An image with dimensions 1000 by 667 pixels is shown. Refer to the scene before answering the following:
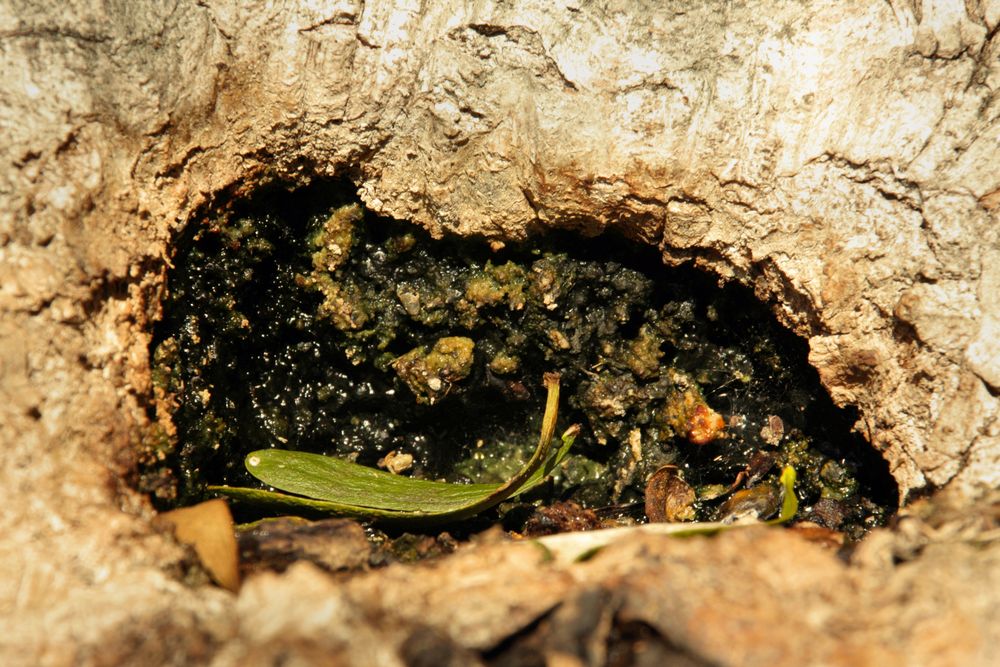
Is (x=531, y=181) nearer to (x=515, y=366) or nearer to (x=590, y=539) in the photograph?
(x=515, y=366)

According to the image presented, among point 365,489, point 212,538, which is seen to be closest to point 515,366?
point 365,489

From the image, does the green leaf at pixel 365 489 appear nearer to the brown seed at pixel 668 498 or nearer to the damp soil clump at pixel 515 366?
the damp soil clump at pixel 515 366

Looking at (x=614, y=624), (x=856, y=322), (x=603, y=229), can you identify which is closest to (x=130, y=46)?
(x=603, y=229)

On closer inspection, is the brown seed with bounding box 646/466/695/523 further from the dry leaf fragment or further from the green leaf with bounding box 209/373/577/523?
the dry leaf fragment

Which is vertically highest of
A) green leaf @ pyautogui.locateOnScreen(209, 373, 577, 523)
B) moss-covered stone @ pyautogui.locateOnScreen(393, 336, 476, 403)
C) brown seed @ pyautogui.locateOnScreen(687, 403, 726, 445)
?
moss-covered stone @ pyautogui.locateOnScreen(393, 336, 476, 403)

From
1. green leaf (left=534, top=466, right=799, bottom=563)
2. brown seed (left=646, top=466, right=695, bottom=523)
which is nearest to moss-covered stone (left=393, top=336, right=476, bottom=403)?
brown seed (left=646, top=466, right=695, bottom=523)

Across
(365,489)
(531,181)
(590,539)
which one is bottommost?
(365,489)
